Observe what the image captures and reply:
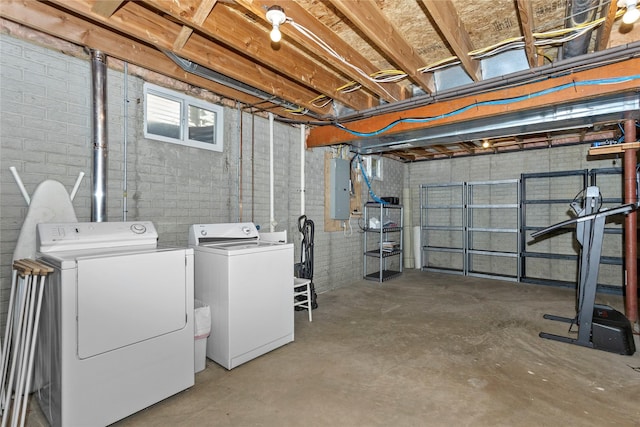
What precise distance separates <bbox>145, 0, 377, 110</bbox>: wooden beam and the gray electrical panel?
59.8 inches

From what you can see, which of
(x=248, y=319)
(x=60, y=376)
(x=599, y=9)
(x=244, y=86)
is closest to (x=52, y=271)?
(x=60, y=376)

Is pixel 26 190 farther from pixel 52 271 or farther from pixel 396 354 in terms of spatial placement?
pixel 396 354

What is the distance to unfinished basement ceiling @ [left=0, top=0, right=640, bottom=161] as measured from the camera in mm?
1978

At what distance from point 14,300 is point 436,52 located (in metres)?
3.71

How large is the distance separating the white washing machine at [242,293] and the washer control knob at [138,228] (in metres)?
0.45

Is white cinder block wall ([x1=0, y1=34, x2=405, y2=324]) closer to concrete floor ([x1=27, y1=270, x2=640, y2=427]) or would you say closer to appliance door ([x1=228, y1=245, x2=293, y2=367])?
A: appliance door ([x1=228, y1=245, x2=293, y2=367])

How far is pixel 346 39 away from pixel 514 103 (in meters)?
1.69

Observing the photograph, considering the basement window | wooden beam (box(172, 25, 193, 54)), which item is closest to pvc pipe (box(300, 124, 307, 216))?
the basement window

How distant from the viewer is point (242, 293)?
247 cm

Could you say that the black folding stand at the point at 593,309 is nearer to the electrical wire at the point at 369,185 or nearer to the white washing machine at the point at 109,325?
the electrical wire at the point at 369,185

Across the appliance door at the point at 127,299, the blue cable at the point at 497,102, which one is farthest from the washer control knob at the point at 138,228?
the blue cable at the point at 497,102

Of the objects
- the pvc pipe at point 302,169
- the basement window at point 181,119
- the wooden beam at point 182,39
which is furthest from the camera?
the pvc pipe at point 302,169

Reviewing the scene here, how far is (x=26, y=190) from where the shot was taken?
7.00 ft

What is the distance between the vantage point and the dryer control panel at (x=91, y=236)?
6.19 ft
